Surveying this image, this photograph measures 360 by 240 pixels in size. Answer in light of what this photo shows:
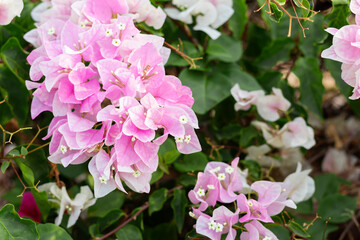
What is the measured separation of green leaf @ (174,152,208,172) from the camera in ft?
2.68

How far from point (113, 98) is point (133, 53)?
72mm

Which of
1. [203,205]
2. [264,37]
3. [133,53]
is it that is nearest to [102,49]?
[133,53]

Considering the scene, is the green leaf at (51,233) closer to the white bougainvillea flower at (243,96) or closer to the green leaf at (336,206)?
the white bougainvillea flower at (243,96)

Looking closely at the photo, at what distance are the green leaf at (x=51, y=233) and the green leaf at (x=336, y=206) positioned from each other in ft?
1.77

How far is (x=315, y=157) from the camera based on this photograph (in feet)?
4.17

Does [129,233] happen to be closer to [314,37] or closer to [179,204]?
[179,204]

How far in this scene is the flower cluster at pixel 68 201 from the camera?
772mm

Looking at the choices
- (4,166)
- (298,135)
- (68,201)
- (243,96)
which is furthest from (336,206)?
(4,166)

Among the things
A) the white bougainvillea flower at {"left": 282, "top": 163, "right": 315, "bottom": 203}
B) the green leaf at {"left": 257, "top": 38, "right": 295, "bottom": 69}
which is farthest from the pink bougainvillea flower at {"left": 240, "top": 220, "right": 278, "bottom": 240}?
the green leaf at {"left": 257, "top": 38, "right": 295, "bottom": 69}

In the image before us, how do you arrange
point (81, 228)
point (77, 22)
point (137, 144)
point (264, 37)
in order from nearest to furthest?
point (137, 144)
point (77, 22)
point (81, 228)
point (264, 37)

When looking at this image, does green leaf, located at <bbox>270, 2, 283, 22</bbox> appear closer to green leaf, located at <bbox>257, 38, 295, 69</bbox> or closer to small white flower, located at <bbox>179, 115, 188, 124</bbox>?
small white flower, located at <bbox>179, 115, 188, 124</bbox>

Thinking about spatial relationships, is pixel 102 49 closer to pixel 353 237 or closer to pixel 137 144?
pixel 137 144

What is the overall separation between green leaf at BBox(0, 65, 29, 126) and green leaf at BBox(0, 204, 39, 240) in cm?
23

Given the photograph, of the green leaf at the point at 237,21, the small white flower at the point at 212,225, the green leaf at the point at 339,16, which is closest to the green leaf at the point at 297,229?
the small white flower at the point at 212,225
